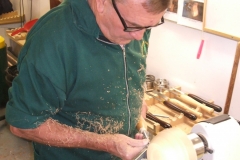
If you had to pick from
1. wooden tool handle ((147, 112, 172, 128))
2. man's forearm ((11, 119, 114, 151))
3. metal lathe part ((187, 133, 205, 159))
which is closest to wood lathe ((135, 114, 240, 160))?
metal lathe part ((187, 133, 205, 159))

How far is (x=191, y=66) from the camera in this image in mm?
1688

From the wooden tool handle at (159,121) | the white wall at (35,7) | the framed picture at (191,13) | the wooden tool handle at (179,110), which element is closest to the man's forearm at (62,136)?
the wooden tool handle at (159,121)

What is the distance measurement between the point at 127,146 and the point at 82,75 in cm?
26

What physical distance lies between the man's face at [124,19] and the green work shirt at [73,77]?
0.11 ft

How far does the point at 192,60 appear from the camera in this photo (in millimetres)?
1666

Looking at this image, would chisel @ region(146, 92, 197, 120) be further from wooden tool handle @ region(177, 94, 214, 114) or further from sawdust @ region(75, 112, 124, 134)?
sawdust @ region(75, 112, 124, 134)

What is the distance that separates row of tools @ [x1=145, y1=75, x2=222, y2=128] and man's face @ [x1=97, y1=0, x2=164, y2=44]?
0.68 m

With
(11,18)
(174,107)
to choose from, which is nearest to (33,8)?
(11,18)

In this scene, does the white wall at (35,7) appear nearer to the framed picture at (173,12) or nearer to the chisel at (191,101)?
the framed picture at (173,12)

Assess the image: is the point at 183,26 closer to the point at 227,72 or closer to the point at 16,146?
the point at 227,72

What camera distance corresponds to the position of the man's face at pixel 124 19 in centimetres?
77

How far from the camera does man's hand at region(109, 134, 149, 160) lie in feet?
2.93

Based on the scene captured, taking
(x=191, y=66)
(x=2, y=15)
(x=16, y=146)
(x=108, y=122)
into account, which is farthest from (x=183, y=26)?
(x=2, y=15)

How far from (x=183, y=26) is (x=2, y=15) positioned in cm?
242
